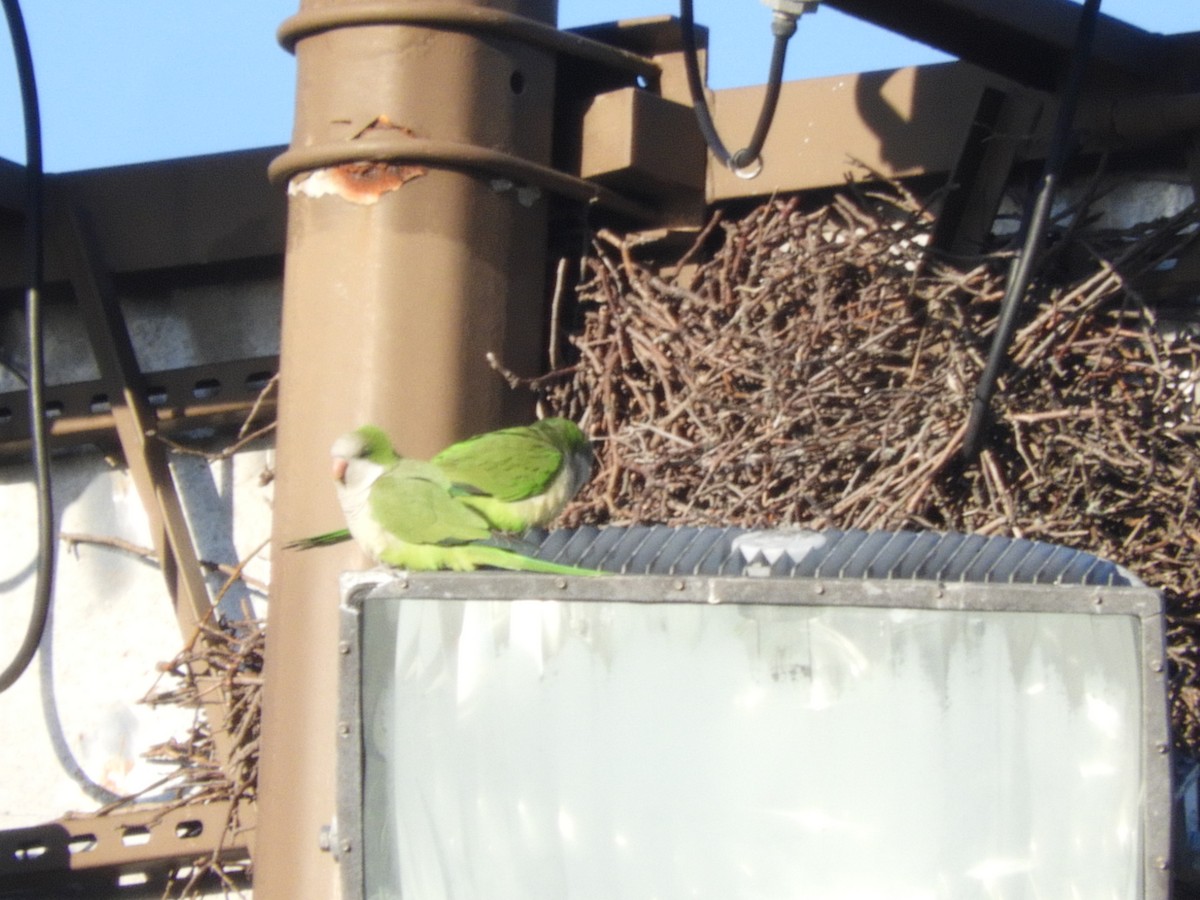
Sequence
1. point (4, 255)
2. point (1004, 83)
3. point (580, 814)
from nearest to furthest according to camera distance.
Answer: point (580, 814), point (1004, 83), point (4, 255)

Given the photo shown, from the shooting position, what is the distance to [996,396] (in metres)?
2.97

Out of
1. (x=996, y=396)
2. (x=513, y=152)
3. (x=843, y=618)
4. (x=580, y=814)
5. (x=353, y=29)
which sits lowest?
(x=580, y=814)

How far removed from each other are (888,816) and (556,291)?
1627mm

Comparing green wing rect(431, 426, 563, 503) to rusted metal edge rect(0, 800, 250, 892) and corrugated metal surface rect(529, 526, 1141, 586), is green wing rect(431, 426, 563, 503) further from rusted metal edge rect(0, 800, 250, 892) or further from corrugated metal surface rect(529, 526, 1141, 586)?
rusted metal edge rect(0, 800, 250, 892)

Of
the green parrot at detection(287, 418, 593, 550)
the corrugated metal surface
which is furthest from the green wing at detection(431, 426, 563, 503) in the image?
the corrugated metal surface

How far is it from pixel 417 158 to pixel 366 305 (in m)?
0.27

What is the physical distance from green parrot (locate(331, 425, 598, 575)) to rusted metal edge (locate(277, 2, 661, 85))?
32.0 inches

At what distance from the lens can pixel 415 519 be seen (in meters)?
2.50

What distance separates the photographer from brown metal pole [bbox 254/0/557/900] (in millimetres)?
2838

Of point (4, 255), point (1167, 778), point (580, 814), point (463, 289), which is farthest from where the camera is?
point (4, 255)

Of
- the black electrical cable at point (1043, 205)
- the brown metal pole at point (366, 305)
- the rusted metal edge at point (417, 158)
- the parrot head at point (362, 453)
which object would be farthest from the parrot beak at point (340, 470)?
the black electrical cable at point (1043, 205)

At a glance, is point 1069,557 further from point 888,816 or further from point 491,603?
point 491,603

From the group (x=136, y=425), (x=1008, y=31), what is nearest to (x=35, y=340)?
(x=136, y=425)

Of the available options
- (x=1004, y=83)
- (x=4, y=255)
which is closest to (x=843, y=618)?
(x=1004, y=83)
